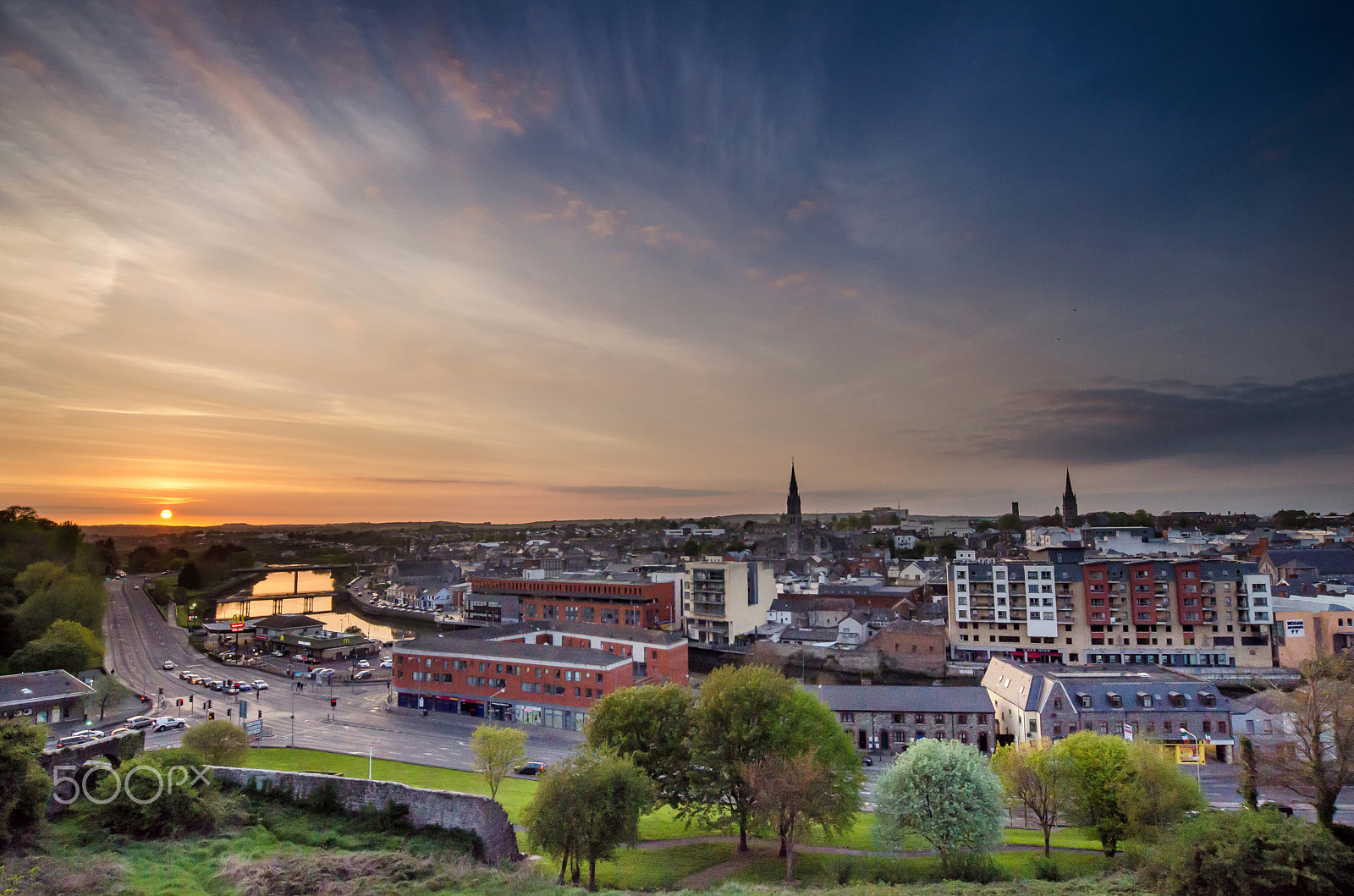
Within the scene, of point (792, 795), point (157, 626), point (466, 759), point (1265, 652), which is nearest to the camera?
point (792, 795)

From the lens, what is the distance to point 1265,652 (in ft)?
196

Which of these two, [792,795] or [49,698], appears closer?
[792,795]

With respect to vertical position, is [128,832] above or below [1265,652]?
above

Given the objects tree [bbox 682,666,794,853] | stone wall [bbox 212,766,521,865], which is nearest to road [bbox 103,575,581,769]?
tree [bbox 682,666,794,853]

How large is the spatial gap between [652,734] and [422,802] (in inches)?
367

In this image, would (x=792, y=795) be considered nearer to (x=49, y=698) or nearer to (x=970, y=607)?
(x=49, y=698)

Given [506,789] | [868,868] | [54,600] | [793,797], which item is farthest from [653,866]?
[54,600]

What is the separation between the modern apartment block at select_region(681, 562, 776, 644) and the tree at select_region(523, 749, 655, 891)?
1889 inches

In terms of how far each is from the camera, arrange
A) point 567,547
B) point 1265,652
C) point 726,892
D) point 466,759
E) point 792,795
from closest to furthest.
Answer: point 726,892, point 792,795, point 466,759, point 1265,652, point 567,547

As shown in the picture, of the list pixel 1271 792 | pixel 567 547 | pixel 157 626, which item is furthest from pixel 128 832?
pixel 567 547

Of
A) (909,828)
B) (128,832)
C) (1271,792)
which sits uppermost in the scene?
(128,832)

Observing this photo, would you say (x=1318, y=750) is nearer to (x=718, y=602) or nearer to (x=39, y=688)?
(x=718, y=602)

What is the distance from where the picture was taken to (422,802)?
22.3 m

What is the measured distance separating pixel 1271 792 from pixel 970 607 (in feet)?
104
